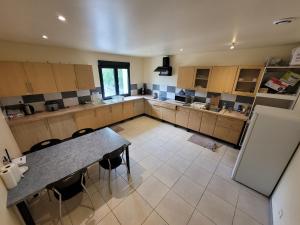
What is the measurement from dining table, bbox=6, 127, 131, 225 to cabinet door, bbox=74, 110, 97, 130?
54.3 inches

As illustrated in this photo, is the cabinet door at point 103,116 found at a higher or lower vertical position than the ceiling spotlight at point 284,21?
lower

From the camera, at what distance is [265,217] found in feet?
5.62

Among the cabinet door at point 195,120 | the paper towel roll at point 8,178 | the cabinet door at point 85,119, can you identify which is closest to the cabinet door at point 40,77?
the cabinet door at point 85,119

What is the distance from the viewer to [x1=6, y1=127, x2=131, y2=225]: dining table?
4.09 feet

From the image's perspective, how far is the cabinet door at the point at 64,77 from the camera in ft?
9.77

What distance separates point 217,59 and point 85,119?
4098 millimetres

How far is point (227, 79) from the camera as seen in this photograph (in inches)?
123

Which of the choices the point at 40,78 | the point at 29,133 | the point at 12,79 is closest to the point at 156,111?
the point at 40,78

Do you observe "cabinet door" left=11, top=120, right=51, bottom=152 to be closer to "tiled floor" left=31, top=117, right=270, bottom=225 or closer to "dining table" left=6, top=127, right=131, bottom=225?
"dining table" left=6, top=127, right=131, bottom=225

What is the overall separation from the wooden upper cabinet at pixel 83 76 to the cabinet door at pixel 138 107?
1.76 meters

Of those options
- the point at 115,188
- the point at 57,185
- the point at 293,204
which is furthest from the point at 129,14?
the point at 293,204

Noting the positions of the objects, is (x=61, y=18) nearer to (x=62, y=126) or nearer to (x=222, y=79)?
(x=62, y=126)

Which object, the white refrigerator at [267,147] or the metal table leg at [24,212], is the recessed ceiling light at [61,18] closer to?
the metal table leg at [24,212]

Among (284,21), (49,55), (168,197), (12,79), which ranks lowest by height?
(168,197)
